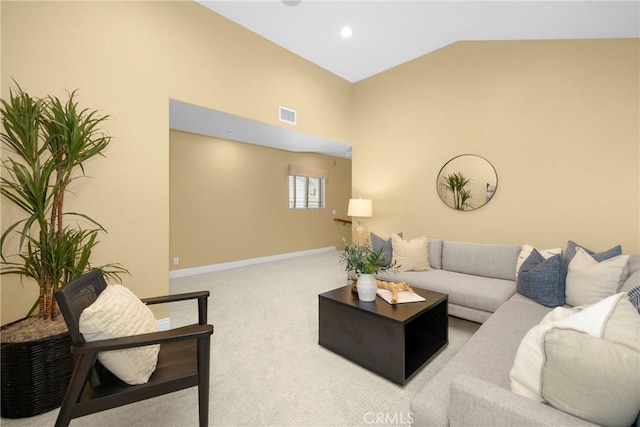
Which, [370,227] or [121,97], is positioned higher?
[121,97]

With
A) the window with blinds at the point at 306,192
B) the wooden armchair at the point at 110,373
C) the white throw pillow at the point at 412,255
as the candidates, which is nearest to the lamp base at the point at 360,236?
the white throw pillow at the point at 412,255

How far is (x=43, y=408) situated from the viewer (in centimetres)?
161

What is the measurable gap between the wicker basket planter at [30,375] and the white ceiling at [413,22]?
3366mm

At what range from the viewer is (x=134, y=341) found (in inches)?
46.1

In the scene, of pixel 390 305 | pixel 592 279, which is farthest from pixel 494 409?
pixel 592 279

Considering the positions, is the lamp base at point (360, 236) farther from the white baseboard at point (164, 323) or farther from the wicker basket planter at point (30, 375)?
the wicker basket planter at point (30, 375)

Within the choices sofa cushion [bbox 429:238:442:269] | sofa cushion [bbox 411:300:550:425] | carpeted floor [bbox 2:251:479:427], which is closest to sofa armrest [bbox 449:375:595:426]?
sofa cushion [bbox 411:300:550:425]

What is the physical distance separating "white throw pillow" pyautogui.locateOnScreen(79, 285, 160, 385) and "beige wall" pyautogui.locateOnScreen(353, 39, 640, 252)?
3.62m

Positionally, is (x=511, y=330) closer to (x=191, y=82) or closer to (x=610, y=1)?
(x=610, y=1)

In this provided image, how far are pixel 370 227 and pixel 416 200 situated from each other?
0.93m

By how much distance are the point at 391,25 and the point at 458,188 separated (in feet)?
7.21

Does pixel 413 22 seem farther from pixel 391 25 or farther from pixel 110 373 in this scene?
pixel 110 373

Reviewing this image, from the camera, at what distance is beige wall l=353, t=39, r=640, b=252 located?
8.97ft

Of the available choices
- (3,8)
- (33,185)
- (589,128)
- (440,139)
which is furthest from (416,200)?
(3,8)
